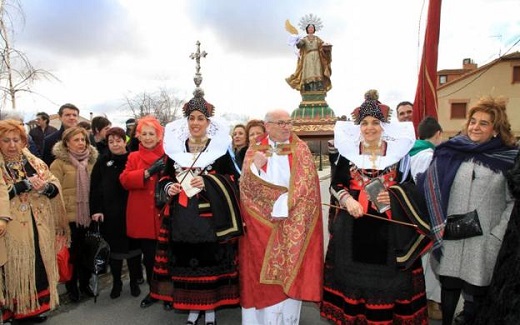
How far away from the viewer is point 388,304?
2762 millimetres

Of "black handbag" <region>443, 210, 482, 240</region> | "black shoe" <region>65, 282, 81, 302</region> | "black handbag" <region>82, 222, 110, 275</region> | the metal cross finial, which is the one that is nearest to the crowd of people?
"black handbag" <region>443, 210, 482, 240</region>

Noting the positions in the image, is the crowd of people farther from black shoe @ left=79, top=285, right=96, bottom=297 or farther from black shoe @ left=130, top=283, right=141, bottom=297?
black shoe @ left=130, top=283, right=141, bottom=297

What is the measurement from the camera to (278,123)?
3.03 meters

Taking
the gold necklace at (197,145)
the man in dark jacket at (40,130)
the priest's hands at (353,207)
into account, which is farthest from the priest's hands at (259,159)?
the man in dark jacket at (40,130)

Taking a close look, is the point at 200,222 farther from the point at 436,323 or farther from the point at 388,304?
the point at 436,323

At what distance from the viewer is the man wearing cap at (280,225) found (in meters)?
3.00

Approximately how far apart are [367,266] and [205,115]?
5.74ft

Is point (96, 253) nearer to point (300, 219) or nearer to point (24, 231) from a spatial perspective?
point (24, 231)

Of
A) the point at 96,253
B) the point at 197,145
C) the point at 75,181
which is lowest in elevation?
the point at 96,253

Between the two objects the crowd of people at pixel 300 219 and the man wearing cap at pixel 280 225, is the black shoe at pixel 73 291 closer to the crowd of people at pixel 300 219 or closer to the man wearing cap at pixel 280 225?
the crowd of people at pixel 300 219

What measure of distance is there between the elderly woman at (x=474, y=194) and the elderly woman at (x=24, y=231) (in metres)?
3.14

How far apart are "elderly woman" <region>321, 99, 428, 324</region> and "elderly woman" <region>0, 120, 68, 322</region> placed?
2.36m

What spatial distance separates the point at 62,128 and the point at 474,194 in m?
4.44

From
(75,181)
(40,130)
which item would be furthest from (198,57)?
(75,181)
